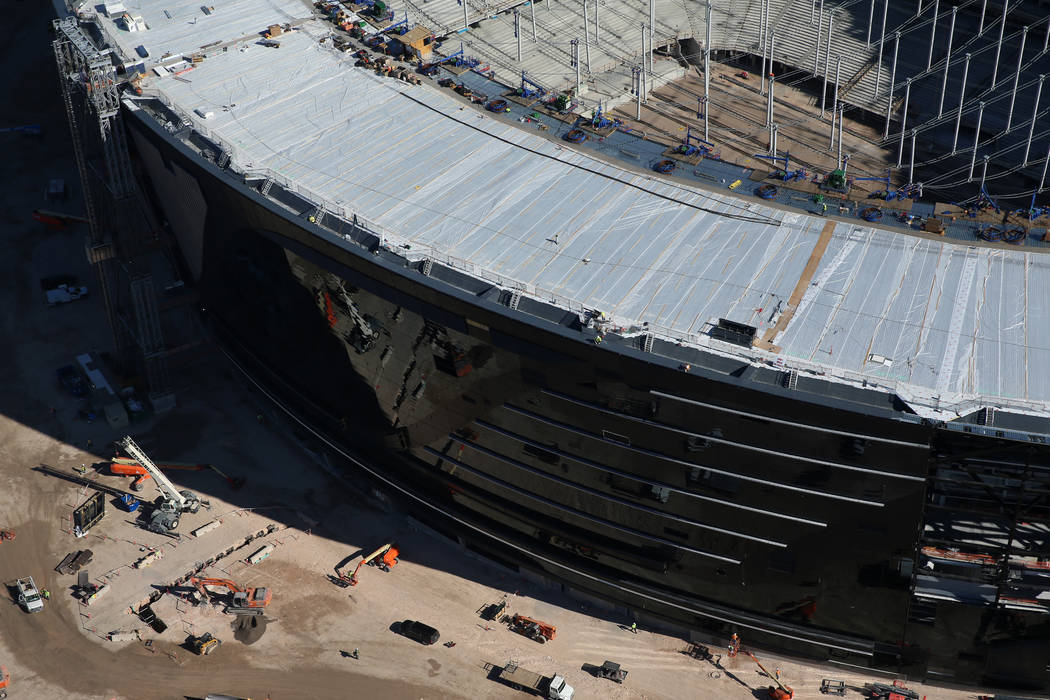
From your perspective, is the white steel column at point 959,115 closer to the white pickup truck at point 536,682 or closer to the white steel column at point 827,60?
the white steel column at point 827,60

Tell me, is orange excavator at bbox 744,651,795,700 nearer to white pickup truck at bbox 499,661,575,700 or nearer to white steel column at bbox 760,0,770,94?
white pickup truck at bbox 499,661,575,700

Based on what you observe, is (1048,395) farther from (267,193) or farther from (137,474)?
(137,474)

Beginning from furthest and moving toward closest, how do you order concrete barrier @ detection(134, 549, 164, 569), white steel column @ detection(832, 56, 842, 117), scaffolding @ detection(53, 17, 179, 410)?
white steel column @ detection(832, 56, 842, 117) < scaffolding @ detection(53, 17, 179, 410) < concrete barrier @ detection(134, 549, 164, 569)

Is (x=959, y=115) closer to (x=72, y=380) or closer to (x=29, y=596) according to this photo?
(x=72, y=380)

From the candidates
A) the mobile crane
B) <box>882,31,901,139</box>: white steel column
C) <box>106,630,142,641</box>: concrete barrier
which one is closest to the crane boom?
the mobile crane

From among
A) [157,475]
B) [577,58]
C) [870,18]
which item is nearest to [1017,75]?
[870,18]

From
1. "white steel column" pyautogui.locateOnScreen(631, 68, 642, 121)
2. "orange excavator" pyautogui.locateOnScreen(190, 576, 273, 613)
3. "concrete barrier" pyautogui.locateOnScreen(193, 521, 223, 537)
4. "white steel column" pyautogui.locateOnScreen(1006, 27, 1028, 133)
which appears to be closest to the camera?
"orange excavator" pyautogui.locateOnScreen(190, 576, 273, 613)
